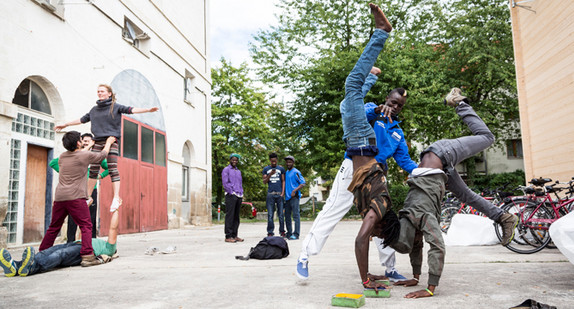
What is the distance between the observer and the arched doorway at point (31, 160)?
8141mm

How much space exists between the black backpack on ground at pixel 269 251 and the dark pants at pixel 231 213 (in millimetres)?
2515

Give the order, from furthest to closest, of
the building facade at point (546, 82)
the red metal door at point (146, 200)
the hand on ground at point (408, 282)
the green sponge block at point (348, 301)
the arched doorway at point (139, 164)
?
the red metal door at point (146, 200) < the arched doorway at point (139, 164) < the building facade at point (546, 82) < the hand on ground at point (408, 282) < the green sponge block at point (348, 301)

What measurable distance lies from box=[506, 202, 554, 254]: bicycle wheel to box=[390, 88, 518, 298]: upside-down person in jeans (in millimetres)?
2790

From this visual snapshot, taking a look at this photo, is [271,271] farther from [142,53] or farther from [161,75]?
[161,75]

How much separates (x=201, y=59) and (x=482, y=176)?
22684 mm

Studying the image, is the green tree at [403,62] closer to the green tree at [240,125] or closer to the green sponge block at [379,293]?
the green tree at [240,125]

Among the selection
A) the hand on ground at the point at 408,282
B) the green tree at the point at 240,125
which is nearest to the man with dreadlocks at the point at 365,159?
→ the hand on ground at the point at 408,282

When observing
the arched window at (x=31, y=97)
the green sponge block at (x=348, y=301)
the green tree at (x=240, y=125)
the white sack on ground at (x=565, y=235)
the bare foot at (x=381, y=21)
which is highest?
the green tree at (x=240, y=125)

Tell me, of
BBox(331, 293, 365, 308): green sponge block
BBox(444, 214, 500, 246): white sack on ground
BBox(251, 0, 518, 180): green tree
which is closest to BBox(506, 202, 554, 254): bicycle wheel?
BBox(444, 214, 500, 246): white sack on ground

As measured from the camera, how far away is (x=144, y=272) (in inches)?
184

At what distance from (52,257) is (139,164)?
8.36m

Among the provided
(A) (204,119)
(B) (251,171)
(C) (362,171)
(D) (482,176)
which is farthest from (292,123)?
(C) (362,171)

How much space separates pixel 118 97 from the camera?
37.9 ft

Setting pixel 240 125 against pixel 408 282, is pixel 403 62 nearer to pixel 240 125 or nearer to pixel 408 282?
pixel 240 125
